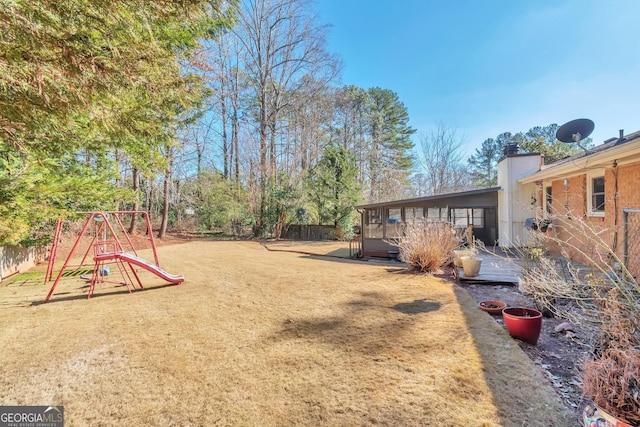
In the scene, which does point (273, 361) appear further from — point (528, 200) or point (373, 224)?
point (528, 200)

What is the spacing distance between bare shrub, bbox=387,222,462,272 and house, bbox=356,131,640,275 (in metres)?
1.34

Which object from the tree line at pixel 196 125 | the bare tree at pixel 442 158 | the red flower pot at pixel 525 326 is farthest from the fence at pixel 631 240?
the bare tree at pixel 442 158

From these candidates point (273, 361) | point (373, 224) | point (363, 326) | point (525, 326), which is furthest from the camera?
point (373, 224)

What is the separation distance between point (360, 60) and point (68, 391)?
24.7 m

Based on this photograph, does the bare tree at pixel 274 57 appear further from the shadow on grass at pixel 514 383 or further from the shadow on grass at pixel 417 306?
the shadow on grass at pixel 514 383

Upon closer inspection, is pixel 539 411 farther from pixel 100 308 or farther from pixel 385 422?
pixel 100 308

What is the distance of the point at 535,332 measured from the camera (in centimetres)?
353

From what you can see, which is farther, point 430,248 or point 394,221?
point 394,221

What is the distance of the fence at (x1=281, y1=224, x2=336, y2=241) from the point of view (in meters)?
18.9

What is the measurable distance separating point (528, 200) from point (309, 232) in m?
12.3

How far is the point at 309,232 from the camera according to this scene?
19406 millimetres

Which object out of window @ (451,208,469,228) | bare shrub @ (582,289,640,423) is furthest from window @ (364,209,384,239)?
bare shrub @ (582,289,640,423)

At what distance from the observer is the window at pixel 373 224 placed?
12797 mm

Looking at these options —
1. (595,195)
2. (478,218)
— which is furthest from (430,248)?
(478,218)
